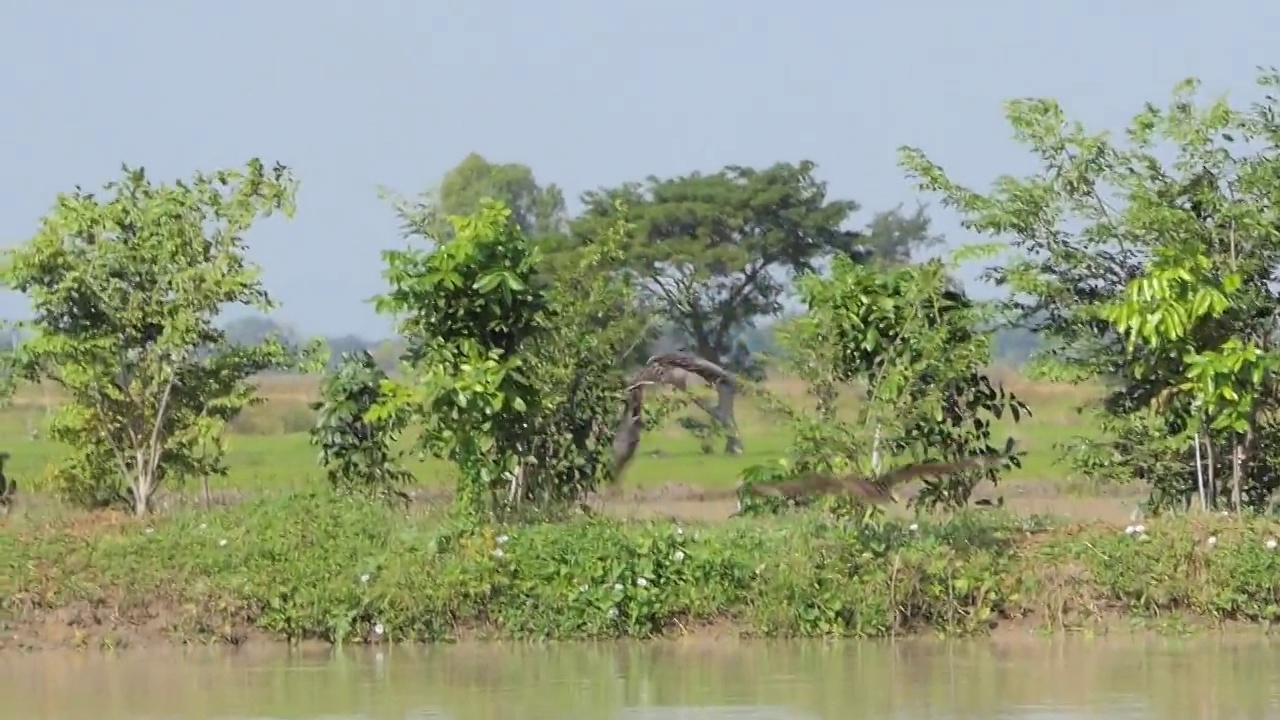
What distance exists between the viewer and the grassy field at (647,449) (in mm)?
22406

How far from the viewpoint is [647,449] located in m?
32.9

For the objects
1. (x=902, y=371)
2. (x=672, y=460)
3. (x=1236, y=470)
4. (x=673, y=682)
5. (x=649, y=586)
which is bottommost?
(x=673, y=682)

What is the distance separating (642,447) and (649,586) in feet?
72.6

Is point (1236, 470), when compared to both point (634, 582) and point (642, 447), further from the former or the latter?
point (642, 447)

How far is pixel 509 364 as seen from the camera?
11.9 m

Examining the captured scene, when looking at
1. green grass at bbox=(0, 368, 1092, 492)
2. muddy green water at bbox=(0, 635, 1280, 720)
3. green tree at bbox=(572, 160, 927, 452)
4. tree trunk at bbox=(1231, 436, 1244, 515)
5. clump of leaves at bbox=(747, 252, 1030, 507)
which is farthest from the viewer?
green tree at bbox=(572, 160, 927, 452)

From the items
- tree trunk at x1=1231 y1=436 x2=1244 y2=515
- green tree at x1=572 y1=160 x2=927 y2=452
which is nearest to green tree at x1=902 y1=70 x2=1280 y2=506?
tree trunk at x1=1231 y1=436 x2=1244 y2=515

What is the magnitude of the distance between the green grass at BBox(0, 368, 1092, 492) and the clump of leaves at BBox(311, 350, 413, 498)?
2.05 m

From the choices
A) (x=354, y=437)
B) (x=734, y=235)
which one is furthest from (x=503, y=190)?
(x=354, y=437)

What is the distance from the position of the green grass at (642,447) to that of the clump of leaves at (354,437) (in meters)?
2.05

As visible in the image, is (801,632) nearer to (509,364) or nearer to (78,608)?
(509,364)

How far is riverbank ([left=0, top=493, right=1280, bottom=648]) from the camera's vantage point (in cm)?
1114

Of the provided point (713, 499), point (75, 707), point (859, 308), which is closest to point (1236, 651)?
point (859, 308)

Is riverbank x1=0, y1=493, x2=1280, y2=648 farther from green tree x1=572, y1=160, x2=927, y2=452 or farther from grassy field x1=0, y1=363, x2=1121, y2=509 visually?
green tree x1=572, y1=160, x2=927, y2=452
